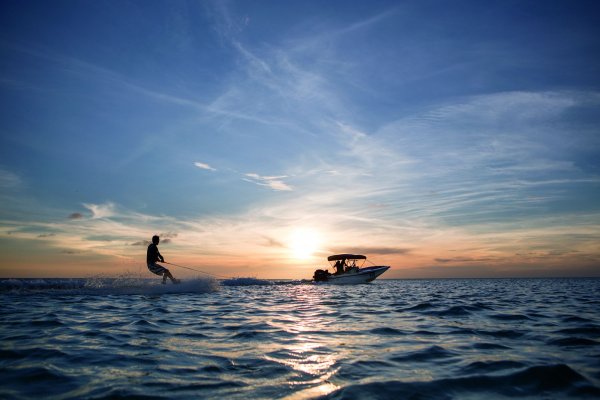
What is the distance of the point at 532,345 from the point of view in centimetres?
659

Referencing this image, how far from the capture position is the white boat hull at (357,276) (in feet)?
140

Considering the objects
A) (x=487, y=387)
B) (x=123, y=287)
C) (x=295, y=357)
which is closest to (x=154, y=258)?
(x=123, y=287)

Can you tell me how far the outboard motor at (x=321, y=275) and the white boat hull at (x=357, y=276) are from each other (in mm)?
2150

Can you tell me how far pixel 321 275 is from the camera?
47.0 m

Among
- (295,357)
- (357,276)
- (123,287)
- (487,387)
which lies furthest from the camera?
(357,276)

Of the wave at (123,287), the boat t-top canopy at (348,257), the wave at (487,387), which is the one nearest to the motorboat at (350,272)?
the boat t-top canopy at (348,257)

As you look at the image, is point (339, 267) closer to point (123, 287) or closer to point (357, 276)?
point (357, 276)

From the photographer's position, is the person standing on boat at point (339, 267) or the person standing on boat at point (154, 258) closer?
the person standing on boat at point (154, 258)

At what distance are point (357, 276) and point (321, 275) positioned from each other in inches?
233

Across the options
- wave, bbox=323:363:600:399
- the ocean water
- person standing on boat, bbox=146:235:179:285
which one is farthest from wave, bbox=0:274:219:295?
wave, bbox=323:363:600:399

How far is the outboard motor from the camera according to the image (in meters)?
46.3

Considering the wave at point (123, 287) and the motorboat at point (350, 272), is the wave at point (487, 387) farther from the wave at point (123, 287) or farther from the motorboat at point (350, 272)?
the motorboat at point (350, 272)

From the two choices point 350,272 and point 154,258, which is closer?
point 154,258

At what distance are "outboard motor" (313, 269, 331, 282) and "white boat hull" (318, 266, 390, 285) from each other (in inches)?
84.6
